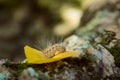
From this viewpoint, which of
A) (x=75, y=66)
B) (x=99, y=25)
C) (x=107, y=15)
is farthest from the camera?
(x=107, y=15)

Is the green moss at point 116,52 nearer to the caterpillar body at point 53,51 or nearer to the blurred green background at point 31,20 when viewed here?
the caterpillar body at point 53,51

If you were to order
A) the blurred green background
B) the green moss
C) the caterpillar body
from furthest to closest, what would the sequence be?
the blurred green background → the green moss → the caterpillar body

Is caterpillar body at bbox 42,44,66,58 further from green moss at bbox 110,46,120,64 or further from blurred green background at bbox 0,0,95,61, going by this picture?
blurred green background at bbox 0,0,95,61

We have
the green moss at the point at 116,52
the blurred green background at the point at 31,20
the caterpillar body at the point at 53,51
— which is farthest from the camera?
the blurred green background at the point at 31,20

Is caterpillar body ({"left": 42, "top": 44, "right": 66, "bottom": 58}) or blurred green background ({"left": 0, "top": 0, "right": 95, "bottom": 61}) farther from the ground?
blurred green background ({"left": 0, "top": 0, "right": 95, "bottom": 61})

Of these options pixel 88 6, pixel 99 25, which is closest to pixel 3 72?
pixel 99 25

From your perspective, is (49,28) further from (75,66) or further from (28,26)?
(75,66)

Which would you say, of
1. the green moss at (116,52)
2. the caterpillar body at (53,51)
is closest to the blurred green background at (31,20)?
the green moss at (116,52)

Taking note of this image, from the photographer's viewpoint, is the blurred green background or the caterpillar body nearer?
the caterpillar body

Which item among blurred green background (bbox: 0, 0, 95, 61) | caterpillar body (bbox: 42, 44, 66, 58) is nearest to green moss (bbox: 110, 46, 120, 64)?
caterpillar body (bbox: 42, 44, 66, 58)

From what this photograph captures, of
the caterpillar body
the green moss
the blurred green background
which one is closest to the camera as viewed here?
the caterpillar body

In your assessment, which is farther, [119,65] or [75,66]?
[119,65]
